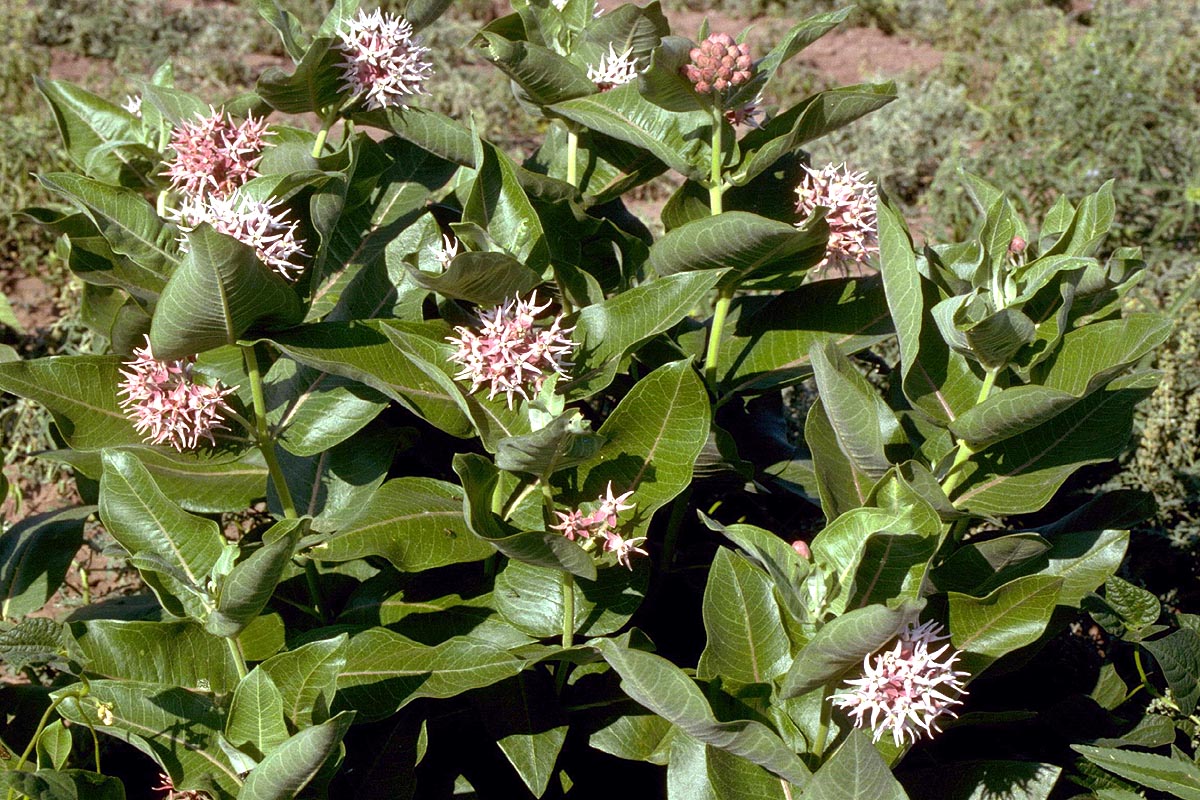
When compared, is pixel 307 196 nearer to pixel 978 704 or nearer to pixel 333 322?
pixel 333 322

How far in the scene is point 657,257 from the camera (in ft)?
6.05

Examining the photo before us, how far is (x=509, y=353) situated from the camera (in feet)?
5.41

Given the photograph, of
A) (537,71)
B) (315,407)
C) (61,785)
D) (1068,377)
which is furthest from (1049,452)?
(61,785)

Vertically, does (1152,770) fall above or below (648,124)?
below

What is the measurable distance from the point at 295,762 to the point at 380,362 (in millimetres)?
557

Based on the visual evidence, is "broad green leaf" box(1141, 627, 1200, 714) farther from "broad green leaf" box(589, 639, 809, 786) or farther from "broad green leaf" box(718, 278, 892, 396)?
"broad green leaf" box(589, 639, 809, 786)

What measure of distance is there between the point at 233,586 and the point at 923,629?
35.0 inches

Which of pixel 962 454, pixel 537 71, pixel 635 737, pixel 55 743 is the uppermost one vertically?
pixel 537 71

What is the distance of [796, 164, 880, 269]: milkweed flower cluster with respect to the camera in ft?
6.22

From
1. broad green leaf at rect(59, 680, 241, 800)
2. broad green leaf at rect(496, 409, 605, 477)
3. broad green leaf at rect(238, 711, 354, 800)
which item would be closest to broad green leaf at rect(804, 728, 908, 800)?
broad green leaf at rect(496, 409, 605, 477)

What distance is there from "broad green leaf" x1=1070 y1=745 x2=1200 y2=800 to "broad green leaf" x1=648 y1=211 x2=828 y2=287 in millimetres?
853

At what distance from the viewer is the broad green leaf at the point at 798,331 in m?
1.98

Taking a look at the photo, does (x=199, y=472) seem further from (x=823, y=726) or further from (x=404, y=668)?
(x=823, y=726)

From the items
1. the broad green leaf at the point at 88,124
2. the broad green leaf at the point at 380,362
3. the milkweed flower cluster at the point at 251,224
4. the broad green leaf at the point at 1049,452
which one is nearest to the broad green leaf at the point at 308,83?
the milkweed flower cluster at the point at 251,224
